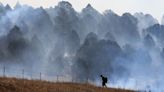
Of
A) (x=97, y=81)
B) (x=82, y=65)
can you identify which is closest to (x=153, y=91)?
(x=97, y=81)

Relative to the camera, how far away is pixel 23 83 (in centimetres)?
7850

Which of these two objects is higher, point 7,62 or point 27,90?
point 7,62

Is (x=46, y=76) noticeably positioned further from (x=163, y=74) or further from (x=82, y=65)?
(x=163, y=74)

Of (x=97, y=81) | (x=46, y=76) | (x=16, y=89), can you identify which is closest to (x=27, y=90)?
(x=16, y=89)

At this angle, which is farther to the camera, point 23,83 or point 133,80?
point 133,80

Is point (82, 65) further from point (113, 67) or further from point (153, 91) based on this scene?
point (153, 91)

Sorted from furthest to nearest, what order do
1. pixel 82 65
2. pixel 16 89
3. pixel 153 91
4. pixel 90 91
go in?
pixel 82 65 → pixel 153 91 → pixel 90 91 → pixel 16 89

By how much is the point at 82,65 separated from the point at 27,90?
404 feet

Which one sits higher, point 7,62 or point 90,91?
point 7,62

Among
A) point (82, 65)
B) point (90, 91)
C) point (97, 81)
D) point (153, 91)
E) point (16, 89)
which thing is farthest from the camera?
point (82, 65)

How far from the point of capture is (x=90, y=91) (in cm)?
8681

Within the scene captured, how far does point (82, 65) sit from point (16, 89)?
410 ft

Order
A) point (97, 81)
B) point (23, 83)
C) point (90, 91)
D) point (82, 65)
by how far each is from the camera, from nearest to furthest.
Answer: point (23, 83) < point (90, 91) < point (97, 81) < point (82, 65)

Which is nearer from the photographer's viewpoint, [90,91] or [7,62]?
[90,91]
